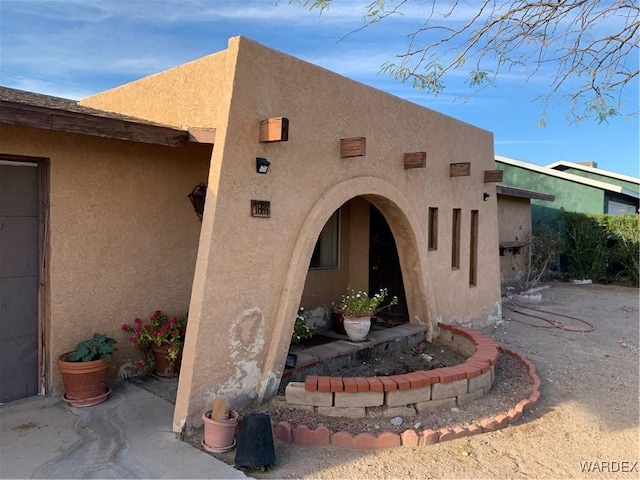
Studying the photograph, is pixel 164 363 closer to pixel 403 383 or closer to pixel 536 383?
pixel 403 383

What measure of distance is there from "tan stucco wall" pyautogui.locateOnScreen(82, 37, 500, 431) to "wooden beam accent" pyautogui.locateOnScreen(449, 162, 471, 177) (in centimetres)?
141

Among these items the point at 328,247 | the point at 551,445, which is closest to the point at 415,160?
the point at 328,247

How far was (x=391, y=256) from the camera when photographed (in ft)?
31.1

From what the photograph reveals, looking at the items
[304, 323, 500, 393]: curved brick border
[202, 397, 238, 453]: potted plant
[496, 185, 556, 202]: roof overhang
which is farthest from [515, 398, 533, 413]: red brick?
[496, 185, 556, 202]: roof overhang

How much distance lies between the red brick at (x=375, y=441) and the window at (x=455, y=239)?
212 inches

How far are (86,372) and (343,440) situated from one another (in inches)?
118

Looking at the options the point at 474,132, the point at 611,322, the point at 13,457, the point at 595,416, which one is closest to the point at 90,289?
the point at 13,457

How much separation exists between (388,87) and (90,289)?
17.6 feet

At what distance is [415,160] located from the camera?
759 cm

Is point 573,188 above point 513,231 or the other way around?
above

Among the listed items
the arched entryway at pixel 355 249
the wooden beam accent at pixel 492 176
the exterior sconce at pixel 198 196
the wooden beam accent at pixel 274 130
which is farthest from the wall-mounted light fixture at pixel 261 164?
the wooden beam accent at pixel 492 176

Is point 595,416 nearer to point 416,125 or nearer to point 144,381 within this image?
point 416,125

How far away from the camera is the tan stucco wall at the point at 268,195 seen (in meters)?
4.86

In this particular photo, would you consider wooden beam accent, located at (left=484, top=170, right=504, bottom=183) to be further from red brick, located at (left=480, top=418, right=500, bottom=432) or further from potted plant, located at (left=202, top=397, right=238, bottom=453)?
potted plant, located at (left=202, top=397, right=238, bottom=453)
